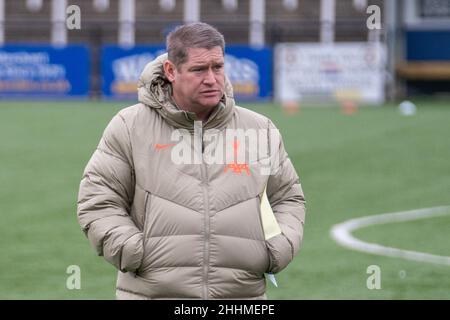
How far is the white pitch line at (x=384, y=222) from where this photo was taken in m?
11.3

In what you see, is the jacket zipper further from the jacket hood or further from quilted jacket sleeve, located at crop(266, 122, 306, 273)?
quilted jacket sleeve, located at crop(266, 122, 306, 273)

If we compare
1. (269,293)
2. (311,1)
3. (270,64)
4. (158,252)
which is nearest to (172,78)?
(158,252)

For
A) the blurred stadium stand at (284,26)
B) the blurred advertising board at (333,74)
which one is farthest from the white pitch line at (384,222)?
the blurred stadium stand at (284,26)

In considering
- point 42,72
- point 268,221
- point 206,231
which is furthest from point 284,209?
point 42,72

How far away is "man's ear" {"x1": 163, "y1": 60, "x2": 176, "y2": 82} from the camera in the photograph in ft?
16.8

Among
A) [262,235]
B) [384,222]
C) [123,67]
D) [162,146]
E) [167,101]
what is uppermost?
[167,101]

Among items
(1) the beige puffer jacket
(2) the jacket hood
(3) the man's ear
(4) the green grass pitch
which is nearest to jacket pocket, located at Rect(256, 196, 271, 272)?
(1) the beige puffer jacket

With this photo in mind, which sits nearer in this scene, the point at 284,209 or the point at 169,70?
the point at 169,70

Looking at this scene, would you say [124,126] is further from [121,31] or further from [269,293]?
[121,31]

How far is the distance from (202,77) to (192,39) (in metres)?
0.16

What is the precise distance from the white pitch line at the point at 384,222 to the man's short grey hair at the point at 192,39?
6297 mm

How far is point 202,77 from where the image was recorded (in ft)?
16.6

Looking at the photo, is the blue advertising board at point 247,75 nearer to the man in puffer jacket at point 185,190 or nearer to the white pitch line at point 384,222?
the white pitch line at point 384,222

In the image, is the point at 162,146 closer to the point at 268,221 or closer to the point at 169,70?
the point at 169,70
